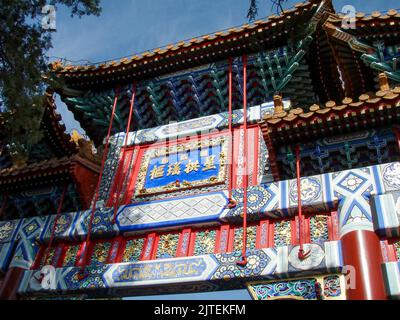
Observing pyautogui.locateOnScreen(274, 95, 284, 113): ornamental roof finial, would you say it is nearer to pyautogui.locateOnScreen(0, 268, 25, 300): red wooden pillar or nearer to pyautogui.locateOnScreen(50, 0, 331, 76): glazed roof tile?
pyautogui.locateOnScreen(50, 0, 331, 76): glazed roof tile

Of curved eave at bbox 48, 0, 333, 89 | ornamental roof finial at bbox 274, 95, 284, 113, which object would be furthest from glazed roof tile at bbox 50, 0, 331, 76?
ornamental roof finial at bbox 274, 95, 284, 113

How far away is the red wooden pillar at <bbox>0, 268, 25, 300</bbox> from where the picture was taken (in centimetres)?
845

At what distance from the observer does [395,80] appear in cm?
846

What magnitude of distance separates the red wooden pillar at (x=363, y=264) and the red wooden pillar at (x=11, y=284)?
540 cm

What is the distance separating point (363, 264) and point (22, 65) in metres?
5.57

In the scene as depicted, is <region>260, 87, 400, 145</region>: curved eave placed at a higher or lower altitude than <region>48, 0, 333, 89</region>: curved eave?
lower

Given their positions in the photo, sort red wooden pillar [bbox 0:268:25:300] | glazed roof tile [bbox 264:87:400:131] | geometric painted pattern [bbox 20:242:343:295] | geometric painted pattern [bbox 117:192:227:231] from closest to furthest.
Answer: geometric painted pattern [bbox 20:242:343:295], glazed roof tile [bbox 264:87:400:131], geometric painted pattern [bbox 117:192:227:231], red wooden pillar [bbox 0:268:25:300]

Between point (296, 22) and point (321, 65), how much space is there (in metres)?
1.62

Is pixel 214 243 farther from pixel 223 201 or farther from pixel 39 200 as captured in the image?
pixel 39 200

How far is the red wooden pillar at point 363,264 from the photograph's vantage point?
6.21m

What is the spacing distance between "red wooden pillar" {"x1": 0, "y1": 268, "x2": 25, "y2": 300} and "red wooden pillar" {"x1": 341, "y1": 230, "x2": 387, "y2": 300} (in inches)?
213

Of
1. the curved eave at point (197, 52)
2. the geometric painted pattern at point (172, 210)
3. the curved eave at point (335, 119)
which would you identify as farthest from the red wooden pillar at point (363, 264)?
the curved eave at point (197, 52)

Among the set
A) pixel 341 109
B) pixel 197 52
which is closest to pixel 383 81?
pixel 341 109

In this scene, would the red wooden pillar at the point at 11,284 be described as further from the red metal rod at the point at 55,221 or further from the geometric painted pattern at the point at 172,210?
the geometric painted pattern at the point at 172,210
